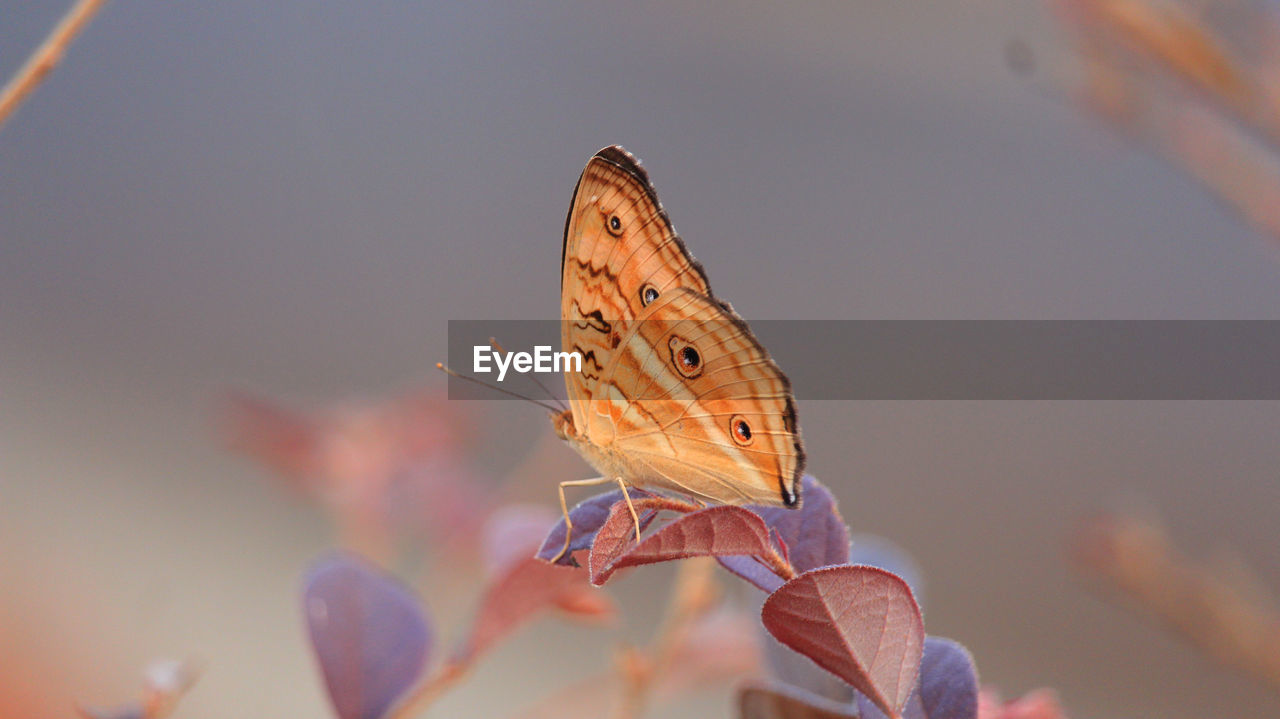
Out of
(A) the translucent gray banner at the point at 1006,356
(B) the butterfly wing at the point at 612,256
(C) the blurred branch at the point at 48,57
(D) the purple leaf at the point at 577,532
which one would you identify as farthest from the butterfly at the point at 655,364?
Answer: (A) the translucent gray banner at the point at 1006,356

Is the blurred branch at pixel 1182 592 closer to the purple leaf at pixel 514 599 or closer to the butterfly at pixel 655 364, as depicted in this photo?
the butterfly at pixel 655 364

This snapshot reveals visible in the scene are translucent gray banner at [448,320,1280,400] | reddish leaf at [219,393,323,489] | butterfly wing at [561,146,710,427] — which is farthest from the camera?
translucent gray banner at [448,320,1280,400]

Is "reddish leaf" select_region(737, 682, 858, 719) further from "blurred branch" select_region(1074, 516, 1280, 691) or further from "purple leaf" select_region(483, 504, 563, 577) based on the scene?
"blurred branch" select_region(1074, 516, 1280, 691)

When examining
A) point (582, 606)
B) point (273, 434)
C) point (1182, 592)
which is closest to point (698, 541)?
point (582, 606)

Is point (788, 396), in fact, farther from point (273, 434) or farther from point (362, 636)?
point (273, 434)

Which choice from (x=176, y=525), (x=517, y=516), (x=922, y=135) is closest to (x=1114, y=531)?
(x=517, y=516)

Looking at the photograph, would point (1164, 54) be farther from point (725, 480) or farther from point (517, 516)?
point (517, 516)

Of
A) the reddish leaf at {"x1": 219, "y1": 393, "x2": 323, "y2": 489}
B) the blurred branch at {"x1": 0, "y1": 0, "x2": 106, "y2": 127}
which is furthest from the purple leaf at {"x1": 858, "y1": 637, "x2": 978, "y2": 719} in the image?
the reddish leaf at {"x1": 219, "y1": 393, "x2": 323, "y2": 489}
